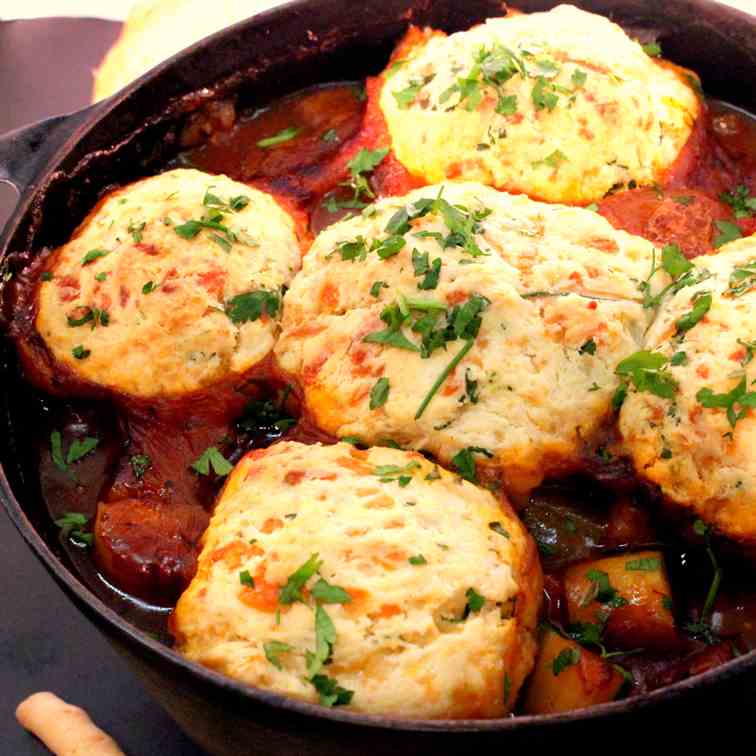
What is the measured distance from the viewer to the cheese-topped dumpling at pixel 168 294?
254cm

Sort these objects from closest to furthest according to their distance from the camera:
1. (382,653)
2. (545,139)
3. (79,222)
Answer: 1. (382,653)
2. (545,139)
3. (79,222)

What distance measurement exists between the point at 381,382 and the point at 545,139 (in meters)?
0.88

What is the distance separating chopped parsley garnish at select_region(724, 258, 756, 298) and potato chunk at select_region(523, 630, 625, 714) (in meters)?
0.82

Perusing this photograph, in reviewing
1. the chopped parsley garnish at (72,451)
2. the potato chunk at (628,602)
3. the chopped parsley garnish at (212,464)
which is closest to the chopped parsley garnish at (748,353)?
the potato chunk at (628,602)

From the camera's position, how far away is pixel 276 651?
6.61 ft

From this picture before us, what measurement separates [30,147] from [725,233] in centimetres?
184

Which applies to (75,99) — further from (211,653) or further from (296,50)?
(211,653)

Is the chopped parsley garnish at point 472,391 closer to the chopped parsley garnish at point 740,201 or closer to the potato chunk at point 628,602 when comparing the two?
the potato chunk at point 628,602

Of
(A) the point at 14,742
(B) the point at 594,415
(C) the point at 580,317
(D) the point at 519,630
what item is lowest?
(A) the point at 14,742

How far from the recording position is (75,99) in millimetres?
4531

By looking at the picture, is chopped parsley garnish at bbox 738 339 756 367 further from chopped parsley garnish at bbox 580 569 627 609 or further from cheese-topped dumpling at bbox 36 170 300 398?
cheese-topped dumpling at bbox 36 170 300 398

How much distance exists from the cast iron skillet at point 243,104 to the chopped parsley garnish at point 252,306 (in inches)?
23.8

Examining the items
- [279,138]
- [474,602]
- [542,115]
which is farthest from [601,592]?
[279,138]

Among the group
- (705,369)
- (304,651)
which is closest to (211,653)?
(304,651)
